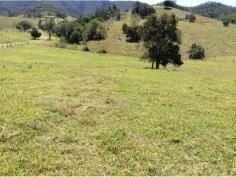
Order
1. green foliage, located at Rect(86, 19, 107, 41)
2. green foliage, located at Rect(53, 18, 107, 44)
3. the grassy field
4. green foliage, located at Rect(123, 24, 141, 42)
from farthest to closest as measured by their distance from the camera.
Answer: green foliage, located at Rect(86, 19, 107, 41)
green foliage, located at Rect(123, 24, 141, 42)
green foliage, located at Rect(53, 18, 107, 44)
the grassy field

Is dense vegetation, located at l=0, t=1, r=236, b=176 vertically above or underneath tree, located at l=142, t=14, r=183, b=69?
underneath

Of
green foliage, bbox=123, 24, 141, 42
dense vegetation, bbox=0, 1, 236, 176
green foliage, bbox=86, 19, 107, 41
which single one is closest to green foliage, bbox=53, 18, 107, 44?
green foliage, bbox=86, 19, 107, 41

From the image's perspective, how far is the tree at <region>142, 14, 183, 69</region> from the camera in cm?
6925

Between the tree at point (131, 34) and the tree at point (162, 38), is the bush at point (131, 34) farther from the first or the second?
the tree at point (162, 38)

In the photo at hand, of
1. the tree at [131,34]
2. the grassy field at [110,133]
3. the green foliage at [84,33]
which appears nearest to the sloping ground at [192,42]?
the tree at [131,34]

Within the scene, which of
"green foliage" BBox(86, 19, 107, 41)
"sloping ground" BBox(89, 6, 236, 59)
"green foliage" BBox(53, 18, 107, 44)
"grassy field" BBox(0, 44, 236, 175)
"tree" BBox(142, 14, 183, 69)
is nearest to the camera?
"grassy field" BBox(0, 44, 236, 175)

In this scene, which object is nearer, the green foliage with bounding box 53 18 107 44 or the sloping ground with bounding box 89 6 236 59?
A: the sloping ground with bounding box 89 6 236 59

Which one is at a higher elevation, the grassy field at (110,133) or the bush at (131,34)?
the bush at (131,34)

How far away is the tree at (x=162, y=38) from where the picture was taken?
227ft

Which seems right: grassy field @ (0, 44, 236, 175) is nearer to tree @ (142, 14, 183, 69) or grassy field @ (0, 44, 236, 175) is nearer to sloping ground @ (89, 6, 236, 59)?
tree @ (142, 14, 183, 69)

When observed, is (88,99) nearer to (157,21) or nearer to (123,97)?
(123,97)

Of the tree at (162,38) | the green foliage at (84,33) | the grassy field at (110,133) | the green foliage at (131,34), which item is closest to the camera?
the grassy field at (110,133)

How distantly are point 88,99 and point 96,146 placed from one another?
9.34 metres

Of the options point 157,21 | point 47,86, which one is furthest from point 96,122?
point 157,21
